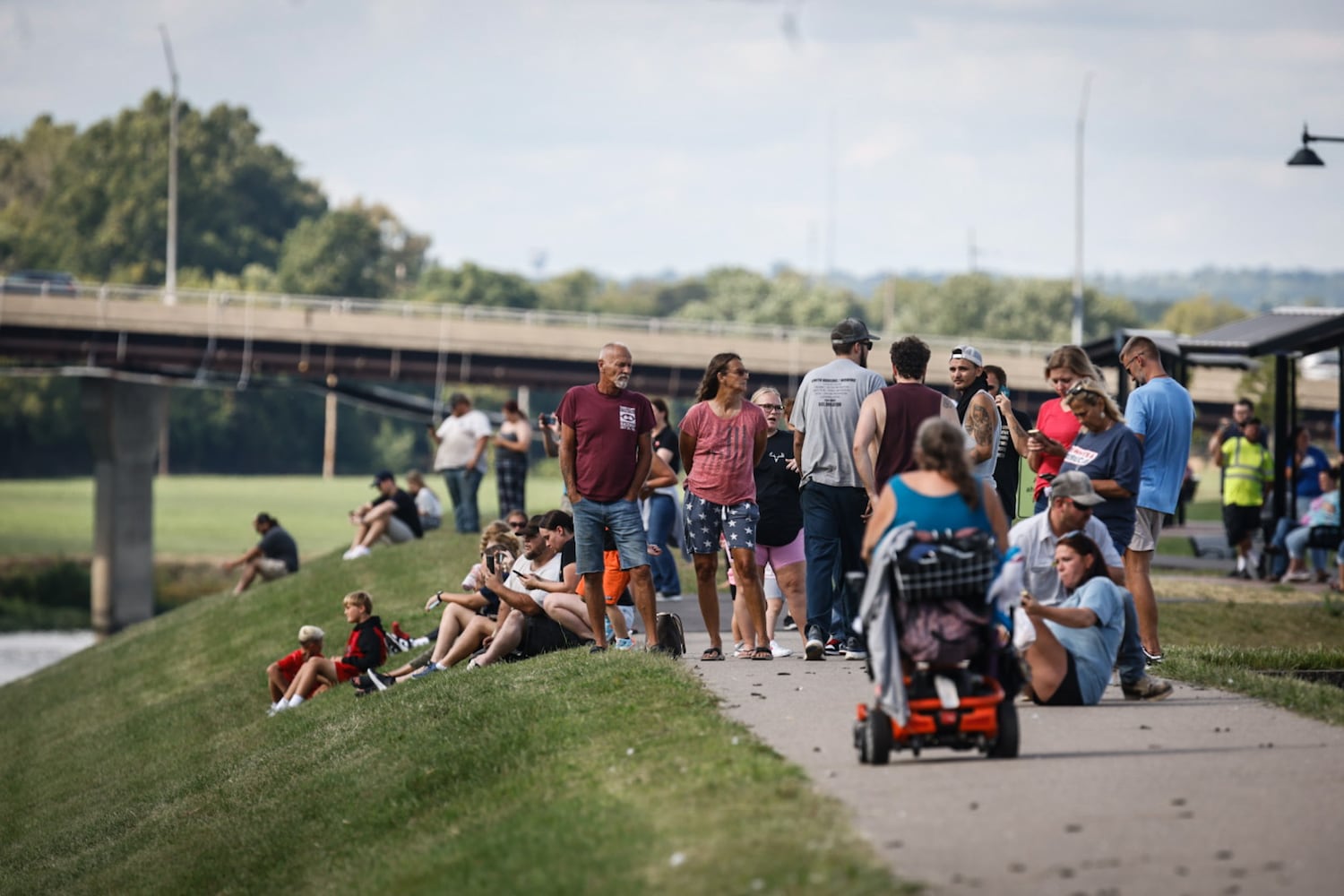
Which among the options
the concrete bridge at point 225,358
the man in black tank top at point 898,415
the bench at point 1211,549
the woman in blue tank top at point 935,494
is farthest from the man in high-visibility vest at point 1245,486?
the concrete bridge at point 225,358

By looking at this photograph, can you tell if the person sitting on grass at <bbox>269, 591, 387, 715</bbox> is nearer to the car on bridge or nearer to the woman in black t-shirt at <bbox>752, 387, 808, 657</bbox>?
the woman in black t-shirt at <bbox>752, 387, 808, 657</bbox>

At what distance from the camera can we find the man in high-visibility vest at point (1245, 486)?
23766 mm

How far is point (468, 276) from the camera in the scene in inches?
5084

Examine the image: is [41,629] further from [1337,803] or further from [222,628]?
[1337,803]

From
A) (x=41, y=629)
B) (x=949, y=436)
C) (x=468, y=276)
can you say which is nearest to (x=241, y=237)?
(x=468, y=276)

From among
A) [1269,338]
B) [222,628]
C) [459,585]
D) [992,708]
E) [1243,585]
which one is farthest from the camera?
[222,628]

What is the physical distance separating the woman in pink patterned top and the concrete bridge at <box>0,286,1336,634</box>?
42.6 metres

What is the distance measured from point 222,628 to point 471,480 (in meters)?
4.16

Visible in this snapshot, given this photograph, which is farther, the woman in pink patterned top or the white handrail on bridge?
the white handrail on bridge

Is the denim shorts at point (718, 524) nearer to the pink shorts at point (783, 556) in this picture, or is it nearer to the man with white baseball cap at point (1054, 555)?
the pink shorts at point (783, 556)

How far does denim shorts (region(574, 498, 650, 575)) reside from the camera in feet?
41.2

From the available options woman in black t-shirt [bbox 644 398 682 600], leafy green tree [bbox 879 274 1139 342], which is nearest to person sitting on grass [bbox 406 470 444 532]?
woman in black t-shirt [bbox 644 398 682 600]

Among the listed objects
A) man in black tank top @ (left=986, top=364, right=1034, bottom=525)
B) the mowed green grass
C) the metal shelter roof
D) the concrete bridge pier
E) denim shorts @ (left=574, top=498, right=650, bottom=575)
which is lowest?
the mowed green grass

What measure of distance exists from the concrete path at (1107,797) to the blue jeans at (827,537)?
5.62 feet
